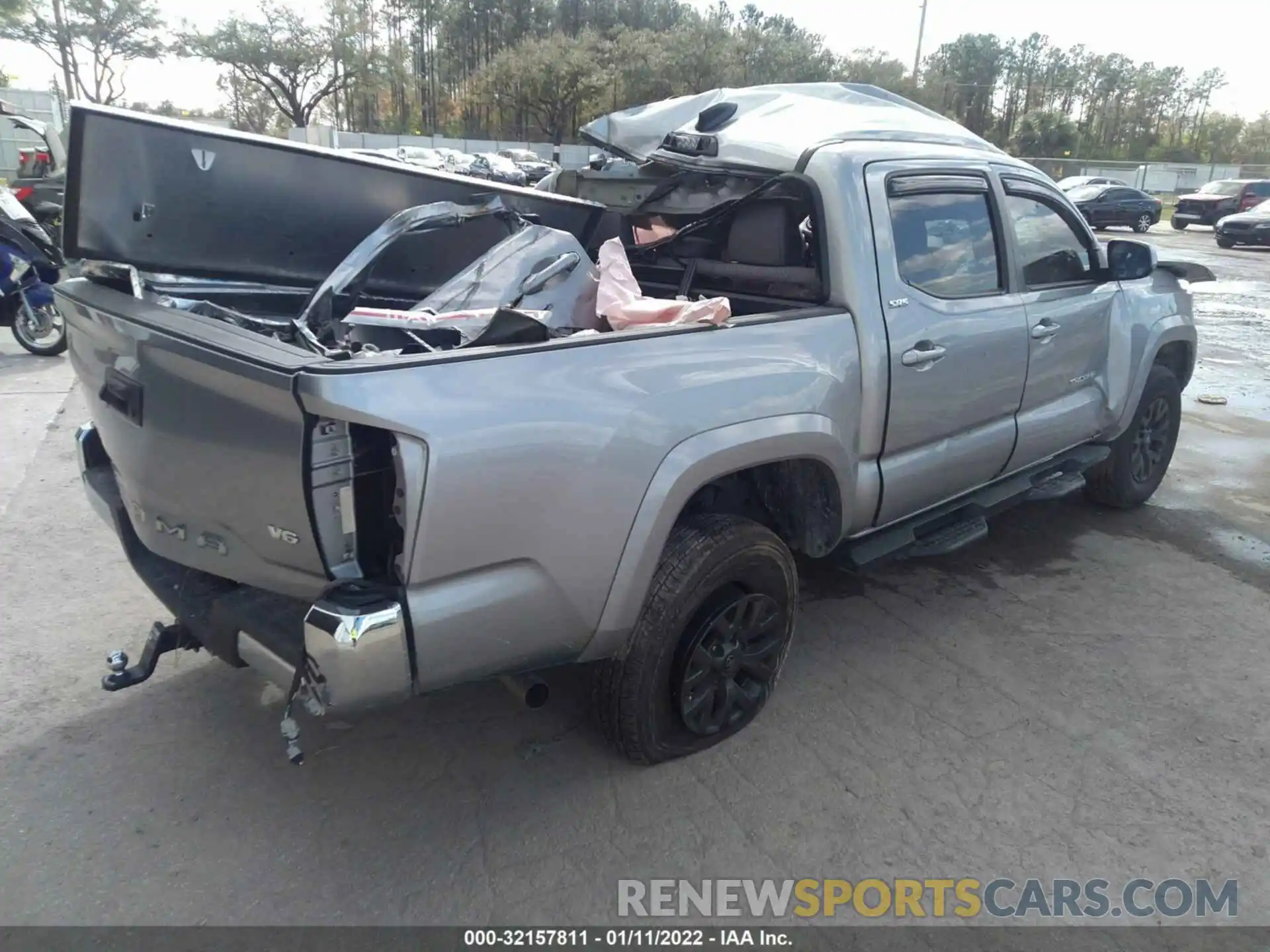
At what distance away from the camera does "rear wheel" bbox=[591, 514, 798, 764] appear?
9.00ft

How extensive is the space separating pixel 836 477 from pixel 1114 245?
7.78ft

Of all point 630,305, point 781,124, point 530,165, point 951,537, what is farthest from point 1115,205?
point 630,305

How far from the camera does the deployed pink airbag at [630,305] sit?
287 cm

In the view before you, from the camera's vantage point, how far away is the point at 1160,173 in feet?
144

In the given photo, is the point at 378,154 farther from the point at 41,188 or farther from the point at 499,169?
the point at 499,169

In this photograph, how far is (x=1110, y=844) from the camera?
2.76 m

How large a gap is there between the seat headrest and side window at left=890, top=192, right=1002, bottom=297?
373 mm

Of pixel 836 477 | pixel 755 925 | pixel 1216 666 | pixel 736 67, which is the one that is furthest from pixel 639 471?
pixel 736 67

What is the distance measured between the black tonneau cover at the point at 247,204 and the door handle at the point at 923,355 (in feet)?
5.86

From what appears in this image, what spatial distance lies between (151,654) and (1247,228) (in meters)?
26.8

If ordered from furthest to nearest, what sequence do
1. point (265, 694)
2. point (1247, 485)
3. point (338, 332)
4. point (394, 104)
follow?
point (394, 104), point (1247, 485), point (265, 694), point (338, 332)

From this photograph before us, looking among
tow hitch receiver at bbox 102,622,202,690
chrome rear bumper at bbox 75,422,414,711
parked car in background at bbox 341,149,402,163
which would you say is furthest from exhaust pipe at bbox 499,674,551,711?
parked car in background at bbox 341,149,402,163

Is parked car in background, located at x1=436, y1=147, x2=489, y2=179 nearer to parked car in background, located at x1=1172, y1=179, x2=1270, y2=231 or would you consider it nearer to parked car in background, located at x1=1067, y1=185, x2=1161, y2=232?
parked car in background, located at x1=1067, y1=185, x2=1161, y2=232

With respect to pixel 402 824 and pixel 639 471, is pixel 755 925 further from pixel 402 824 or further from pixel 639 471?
pixel 639 471
